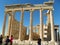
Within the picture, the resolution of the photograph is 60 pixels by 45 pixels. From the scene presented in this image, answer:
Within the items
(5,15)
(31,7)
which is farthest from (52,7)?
(5,15)

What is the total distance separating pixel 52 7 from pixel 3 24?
14.7 metres

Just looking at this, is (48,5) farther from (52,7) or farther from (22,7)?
(22,7)

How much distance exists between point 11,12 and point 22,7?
406 cm

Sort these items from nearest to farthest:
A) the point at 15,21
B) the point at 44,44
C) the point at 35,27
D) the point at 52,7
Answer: the point at 44,44 < the point at 52,7 < the point at 15,21 < the point at 35,27

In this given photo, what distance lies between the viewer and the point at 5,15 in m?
42.8

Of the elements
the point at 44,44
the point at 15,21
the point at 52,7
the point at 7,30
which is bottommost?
the point at 44,44

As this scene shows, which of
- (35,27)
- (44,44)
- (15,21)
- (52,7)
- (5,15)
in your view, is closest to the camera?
(44,44)

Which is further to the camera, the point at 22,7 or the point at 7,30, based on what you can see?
the point at 7,30

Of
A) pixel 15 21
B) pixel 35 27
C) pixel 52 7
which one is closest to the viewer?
pixel 52 7

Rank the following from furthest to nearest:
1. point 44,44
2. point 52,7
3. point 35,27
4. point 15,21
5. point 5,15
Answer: point 35,27 < point 15,21 < point 5,15 < point 52,7 < point 44,44

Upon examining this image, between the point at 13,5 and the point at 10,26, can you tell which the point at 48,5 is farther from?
the point at 10,26

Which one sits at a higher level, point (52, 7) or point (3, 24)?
point (52, 7)

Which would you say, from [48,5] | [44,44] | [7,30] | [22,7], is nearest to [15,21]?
[7,30]

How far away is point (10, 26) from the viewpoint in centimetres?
4297
